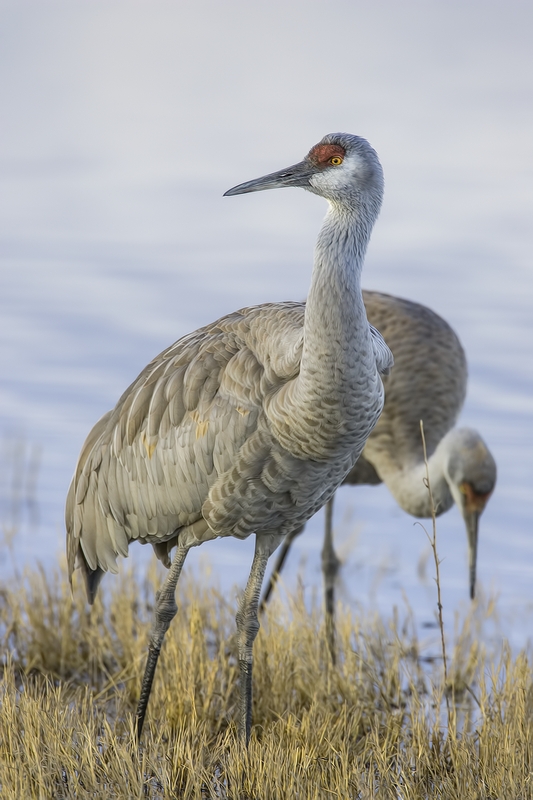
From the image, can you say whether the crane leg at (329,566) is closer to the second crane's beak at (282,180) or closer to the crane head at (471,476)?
the crane head at (471,476)

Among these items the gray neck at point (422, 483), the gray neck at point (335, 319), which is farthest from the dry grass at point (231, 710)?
the gray neck at point (335, 319)

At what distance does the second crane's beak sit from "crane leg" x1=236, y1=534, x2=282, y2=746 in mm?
1266

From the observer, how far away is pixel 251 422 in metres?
3.84

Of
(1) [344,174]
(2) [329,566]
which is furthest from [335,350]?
(2) [329,566]

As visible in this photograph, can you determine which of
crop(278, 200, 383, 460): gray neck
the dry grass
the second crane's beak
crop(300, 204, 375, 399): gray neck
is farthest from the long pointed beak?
the second crane's beak

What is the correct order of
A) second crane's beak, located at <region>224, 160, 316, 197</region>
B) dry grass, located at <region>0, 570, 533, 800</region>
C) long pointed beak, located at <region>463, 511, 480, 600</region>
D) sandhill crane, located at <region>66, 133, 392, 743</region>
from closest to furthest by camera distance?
dry grass, located at <region>0, 570, 533, 800</region>, sandhill crane, located at <region>66, 133, 392, 743</region>, second crane's beak, located at <region>224, 160, 316, 197</region>, long pointed beak, located at <region>463, 511, 480, 600</region>

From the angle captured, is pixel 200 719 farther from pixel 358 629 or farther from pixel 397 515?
pixel 397 515

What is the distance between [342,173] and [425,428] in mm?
2687

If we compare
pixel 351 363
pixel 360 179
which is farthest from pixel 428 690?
pixel 360 179

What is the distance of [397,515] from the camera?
883 cm

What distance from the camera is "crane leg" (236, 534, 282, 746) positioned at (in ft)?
13.8

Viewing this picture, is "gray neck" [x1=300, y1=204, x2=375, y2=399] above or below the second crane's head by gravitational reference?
below

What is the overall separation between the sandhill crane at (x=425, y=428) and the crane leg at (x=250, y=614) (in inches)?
68.3

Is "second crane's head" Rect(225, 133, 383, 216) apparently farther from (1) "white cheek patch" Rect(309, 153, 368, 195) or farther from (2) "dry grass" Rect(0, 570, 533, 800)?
(2) "dry grass" Rect(0, 570, 533, 800)
